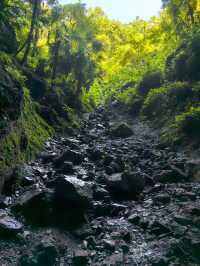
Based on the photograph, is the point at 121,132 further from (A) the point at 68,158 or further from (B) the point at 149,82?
(B) the point at 149,82

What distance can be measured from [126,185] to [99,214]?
1.93 metres

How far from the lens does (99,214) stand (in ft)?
36.2

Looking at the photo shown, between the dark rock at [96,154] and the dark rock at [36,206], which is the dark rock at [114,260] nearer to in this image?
the dark rock at [36,206]

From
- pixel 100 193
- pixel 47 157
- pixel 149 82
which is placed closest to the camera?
pixel 100 193

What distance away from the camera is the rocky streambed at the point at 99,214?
8.82 m

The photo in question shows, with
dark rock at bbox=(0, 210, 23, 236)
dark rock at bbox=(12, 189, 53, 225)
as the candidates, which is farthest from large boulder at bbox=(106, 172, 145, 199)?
dark rock at bbox=(0, 210, 23, 236)

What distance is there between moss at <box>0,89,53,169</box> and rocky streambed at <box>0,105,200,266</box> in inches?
23.9

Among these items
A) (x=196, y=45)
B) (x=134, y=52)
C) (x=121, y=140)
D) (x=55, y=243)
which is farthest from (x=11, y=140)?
(x=134, y=52)

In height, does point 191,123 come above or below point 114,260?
above

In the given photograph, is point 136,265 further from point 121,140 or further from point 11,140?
point 121,140

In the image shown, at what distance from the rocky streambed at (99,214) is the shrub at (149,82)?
17.4 meters

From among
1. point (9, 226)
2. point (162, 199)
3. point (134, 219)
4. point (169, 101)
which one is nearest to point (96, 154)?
point (162, 199)

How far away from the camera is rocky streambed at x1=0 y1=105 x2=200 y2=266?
28.9 feet

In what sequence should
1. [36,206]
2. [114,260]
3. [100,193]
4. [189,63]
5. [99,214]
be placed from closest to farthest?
[114,260] → [36,206] → [99,214] → [100,193] → [189,63]
